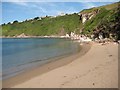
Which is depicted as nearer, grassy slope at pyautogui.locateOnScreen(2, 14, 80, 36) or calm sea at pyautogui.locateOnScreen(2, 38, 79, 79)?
calm sea at pyautogui.locateOnScreen(2, 38, 79, 79)

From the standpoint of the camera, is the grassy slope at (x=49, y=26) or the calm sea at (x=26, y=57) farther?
the grassy slope at (x=49, y=26)

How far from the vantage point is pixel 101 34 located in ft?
192

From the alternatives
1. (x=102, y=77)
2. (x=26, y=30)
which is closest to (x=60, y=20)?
(x=26, y=30)

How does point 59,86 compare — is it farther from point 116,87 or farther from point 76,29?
point 76,29

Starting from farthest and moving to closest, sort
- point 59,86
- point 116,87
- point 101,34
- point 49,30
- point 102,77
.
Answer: point 49,30 → point 101,34 → point 102,77 → point 59,86 → point 116,87

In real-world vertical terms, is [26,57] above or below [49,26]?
below

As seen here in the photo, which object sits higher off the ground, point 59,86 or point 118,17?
point 118,17

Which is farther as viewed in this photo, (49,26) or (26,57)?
(49,26)

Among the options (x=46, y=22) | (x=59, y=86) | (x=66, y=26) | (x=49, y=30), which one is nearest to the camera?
(x=59, y=86)

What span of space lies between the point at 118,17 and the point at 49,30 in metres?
119

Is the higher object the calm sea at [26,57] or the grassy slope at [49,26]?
the grassy slope at [49,26]

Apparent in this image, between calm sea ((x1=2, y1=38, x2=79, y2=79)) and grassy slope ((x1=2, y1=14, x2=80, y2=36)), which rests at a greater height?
grassy slope ((x1=2, y1=14, x2=80, y2=36))

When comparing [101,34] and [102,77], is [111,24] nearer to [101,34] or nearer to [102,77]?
[101,34]

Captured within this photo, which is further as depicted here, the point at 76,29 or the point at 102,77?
the point at 76,29
